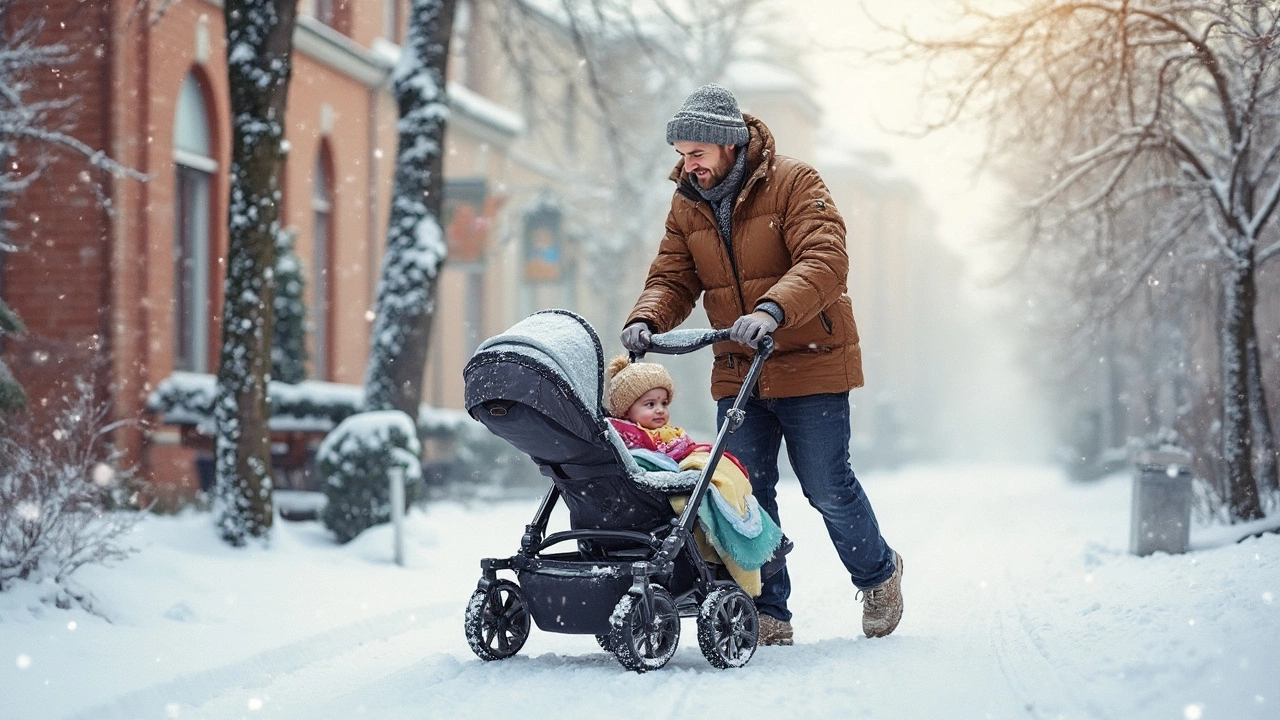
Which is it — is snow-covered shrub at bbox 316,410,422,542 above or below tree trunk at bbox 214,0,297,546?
below

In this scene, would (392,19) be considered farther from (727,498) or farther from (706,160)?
(727,498)

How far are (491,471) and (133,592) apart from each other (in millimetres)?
16064

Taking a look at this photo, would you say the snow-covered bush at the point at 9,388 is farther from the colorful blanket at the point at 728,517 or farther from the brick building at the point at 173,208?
the colorful blanket at the point at 728,517

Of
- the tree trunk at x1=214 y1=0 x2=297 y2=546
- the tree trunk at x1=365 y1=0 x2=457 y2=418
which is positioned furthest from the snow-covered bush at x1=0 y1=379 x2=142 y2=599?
the tree trunk at x1=365 y1=0 x2=457 y2=418

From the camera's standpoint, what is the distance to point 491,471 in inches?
918

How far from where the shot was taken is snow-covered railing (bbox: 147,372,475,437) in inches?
606

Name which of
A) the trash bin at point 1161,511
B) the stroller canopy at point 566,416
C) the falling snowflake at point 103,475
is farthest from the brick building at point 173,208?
the trash bin at point 1161,511

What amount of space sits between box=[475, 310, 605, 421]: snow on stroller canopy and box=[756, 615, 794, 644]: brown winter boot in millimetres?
1455

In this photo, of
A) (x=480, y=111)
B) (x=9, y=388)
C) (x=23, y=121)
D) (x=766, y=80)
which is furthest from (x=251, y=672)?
(x=766, y=80)

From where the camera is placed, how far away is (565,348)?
16.5 ft

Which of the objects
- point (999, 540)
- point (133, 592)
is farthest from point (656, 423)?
point (999, 540)

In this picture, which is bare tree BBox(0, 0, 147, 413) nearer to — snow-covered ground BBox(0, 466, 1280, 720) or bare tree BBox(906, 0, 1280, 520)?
snow-covered ground BBox(0, 466, 1280, 720)

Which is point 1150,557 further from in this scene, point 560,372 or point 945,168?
point 560,372

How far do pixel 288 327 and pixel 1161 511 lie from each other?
32.2 ft
